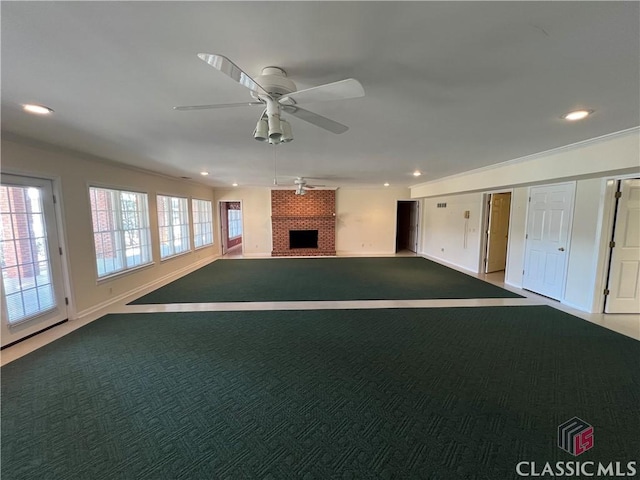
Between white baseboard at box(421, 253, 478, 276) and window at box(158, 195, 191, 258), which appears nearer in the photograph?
window at box(158, 195, 191, 258)

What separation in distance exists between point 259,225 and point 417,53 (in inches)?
317

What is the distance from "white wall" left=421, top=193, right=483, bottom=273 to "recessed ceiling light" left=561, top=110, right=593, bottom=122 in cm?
402

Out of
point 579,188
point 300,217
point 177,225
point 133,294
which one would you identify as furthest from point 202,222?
point 579,188

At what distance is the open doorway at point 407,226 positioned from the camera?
975 centimetres

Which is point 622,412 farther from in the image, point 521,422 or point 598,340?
point 598,340

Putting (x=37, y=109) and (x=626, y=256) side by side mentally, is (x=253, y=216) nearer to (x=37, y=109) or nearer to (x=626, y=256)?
(x=37, y=109)

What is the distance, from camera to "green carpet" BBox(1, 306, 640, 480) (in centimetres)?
162

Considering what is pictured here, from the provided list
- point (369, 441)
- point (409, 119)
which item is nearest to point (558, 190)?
point (409, 119)

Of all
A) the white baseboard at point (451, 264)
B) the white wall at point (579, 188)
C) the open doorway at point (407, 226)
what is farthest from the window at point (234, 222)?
the white wall at point (579, 188)

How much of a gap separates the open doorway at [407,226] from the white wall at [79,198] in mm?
8430
